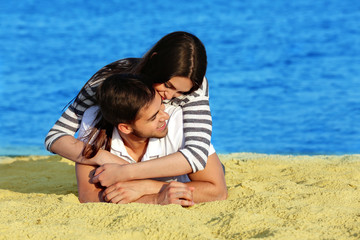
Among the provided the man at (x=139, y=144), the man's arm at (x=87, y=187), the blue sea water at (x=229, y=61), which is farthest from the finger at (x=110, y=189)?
the blue sea water at (x=229, y=61)

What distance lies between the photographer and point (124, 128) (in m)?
3.05

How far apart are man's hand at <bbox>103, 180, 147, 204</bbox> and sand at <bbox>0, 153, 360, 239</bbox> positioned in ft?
0.66

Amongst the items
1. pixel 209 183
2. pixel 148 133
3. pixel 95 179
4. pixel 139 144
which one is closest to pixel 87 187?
pixel 95 179

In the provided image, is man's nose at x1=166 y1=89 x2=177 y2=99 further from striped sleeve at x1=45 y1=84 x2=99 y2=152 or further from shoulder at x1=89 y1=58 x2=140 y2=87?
striped sleeve at x1=45 y1=84 x2=99 y2=152

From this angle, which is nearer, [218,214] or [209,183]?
[218,214]

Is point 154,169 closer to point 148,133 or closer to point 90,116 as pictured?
point 148,133

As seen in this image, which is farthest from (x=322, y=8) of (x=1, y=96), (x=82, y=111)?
(x=82, y=111)

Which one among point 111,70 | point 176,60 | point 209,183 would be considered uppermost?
point 176,60

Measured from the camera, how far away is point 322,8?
52.9ft

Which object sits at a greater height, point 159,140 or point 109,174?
point 159,140

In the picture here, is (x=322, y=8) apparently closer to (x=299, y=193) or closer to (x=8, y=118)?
(x=8, y=118)

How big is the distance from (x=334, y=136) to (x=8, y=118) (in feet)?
18.5

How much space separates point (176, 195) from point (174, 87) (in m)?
0.65

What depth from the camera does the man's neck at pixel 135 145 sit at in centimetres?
318
